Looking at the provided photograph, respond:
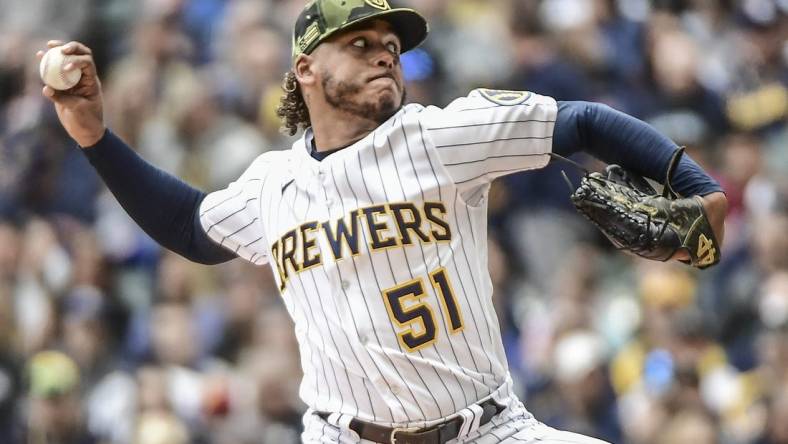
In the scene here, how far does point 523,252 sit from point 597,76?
114 centimetres

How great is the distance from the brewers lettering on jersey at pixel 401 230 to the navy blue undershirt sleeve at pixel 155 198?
321mm

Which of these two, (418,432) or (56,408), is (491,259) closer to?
(56,408)

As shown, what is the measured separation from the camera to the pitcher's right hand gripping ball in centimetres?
388

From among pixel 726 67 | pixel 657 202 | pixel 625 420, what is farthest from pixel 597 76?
pixel 657 202

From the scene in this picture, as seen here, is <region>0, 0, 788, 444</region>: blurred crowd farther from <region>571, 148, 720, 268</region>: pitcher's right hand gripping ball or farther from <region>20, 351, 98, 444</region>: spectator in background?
<region>571, 148, 720, 268</region>: pitcher's right hand gripping ball

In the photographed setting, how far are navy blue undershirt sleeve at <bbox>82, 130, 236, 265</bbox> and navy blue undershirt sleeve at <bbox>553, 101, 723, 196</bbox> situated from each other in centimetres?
121

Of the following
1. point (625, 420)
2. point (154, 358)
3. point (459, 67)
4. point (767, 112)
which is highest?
point (459, 67)

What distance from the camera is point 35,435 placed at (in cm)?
819

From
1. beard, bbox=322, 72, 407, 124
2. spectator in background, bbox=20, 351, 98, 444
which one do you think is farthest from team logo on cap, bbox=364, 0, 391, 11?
spectator in background, bbox=20, 351, 98, 444

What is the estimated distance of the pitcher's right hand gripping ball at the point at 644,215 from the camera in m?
3.88

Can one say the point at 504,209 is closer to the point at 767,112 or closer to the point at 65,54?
the point at 767,112

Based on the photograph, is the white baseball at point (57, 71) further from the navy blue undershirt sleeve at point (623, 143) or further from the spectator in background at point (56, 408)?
the spectator in background at point (56, 408)

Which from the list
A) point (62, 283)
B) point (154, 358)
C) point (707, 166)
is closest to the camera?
point (707, 166)

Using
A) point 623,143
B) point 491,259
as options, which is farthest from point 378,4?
point 491,259
